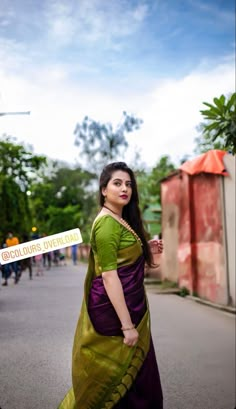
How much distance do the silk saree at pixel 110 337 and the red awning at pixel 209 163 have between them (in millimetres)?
3498

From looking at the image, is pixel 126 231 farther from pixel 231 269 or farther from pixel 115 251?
pixel 231 269

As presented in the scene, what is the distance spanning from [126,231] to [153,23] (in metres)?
0.94

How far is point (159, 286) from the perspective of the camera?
23.5ft

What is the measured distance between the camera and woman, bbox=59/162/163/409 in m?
1.68

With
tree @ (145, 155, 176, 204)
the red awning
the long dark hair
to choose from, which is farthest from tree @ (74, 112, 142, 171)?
tree @ (145, 155, 176, 204)

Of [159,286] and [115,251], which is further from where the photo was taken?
[159,286]

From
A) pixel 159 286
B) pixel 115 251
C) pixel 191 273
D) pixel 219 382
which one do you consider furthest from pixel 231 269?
pixel 115 251

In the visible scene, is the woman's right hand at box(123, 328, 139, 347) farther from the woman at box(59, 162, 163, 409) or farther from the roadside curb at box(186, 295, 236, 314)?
the roadside curb at box(186, 295, 236, 314)

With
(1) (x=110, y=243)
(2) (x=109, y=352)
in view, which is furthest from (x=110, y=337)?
(1) (x=110, y=243)

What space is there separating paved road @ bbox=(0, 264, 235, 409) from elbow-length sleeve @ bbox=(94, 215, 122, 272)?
405 millimetres

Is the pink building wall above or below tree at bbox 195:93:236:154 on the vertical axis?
below

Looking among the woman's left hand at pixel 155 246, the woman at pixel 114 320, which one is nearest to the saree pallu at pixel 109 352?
the woman at pixel 114 320

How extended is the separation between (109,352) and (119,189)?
586 mm

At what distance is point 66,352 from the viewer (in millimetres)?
2467
